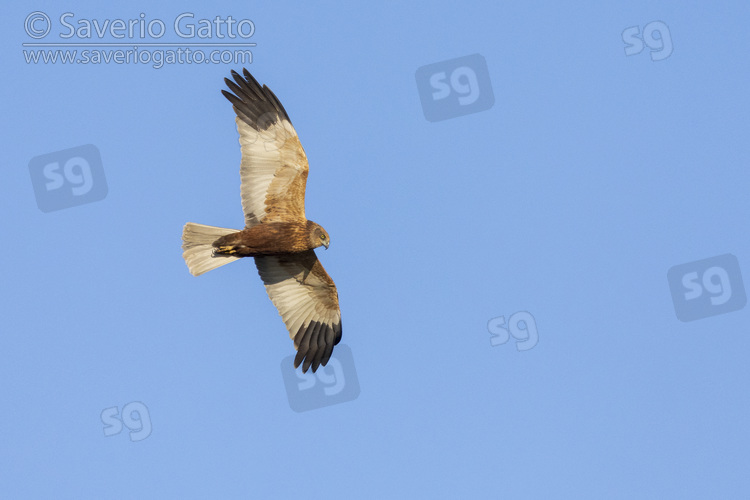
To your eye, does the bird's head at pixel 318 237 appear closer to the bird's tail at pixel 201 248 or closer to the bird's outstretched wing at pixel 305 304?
the bird's outstretched wing at pixel 305 304

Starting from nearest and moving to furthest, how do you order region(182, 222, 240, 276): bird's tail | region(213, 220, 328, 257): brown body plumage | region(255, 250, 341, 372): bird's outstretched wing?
region(213, 220, 328, 257): brown body plumage, region(182, 222, 240, 276): bird's tail, region(255, 250, 341, 372): bird's outstretched wing


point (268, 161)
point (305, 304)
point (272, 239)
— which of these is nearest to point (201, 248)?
point (272, 239)

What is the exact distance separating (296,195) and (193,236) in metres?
1.48

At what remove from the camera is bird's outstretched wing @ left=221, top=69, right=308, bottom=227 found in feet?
42.6

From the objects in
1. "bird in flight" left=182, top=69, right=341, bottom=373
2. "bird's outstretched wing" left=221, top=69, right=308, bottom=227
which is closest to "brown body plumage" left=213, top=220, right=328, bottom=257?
"bird in flight" left=182, top=69, right=341, bottom=373

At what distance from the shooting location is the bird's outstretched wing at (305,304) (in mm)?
13836

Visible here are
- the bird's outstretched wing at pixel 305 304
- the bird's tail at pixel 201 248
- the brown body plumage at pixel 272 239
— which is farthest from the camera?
the bird's outstretched wing at pixel 305 304

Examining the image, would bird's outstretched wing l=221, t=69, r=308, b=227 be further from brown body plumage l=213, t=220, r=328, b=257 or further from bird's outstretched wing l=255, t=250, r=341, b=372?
bird's outstretched wing l=255, t=250, r=341, b=372

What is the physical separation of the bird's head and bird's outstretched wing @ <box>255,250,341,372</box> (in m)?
0.80

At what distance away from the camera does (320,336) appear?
1400cm

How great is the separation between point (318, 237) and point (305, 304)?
1474 millimetres

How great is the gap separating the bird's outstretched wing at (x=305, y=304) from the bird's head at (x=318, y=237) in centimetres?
80

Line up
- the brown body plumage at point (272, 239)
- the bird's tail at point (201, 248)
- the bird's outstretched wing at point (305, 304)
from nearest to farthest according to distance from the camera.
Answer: the brown body plumage at point (272, 239) < the bird's tail at point (201, 248) < the bird's outstretched wing at point (305, 304)

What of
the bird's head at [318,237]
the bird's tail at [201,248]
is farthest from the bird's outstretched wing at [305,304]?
the bird's tail at [201,248]
